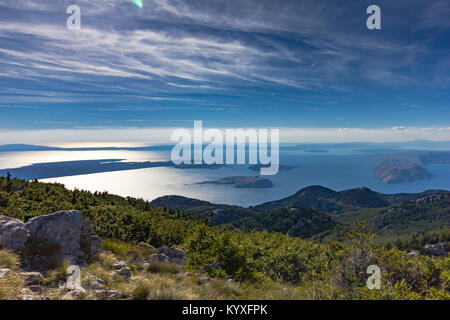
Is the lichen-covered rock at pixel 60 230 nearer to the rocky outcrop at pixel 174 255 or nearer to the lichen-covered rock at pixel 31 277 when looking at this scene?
the lichen-covered rock at pixel 31 277

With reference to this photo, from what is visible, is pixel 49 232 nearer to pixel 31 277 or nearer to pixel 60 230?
pixel 60 230

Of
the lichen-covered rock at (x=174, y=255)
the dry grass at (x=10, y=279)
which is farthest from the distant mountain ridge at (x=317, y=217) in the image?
the dry grass at (x=10, y=279)

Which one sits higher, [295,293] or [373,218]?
[295,293]

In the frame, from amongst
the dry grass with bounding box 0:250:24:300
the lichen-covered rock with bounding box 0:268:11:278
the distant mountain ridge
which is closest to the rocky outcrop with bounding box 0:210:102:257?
the dry grass with bounding box 0:250:24:300

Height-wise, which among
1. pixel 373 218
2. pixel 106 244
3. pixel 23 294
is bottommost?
pixel 373 218

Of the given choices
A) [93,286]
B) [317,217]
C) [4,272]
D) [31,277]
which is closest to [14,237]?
[4,272]
